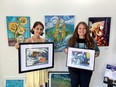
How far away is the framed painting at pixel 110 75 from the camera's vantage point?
2.79m

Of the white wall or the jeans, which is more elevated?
the white wall

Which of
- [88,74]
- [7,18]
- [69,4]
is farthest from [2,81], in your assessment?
[69,4]

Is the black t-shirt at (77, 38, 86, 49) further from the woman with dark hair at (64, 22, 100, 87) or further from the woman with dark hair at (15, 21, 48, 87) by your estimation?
the woman with dark hair at (15, 21, 48, 87)

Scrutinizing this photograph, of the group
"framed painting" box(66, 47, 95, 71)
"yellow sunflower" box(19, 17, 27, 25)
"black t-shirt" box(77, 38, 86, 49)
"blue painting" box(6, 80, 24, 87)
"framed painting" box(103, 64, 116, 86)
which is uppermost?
"yellow sunflower" box(19, 17, 27, 25)

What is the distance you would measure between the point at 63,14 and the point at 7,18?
3.23ft

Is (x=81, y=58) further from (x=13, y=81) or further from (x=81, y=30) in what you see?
(x=13, y=81)

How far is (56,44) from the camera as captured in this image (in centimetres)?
291

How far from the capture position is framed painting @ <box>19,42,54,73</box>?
2.30m

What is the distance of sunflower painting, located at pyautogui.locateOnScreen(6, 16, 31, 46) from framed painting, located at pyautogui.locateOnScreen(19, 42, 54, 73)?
0.57 meters

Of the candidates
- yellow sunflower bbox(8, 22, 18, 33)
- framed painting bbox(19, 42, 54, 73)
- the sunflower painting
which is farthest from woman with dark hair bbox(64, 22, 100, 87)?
yellow sunflower bbox(8, 22, 18, 33)

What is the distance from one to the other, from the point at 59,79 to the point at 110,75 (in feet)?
3.01

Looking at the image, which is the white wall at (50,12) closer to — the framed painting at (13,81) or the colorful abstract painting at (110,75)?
the framed painting at (13,81)

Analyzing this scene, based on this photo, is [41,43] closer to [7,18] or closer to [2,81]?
[7,18]

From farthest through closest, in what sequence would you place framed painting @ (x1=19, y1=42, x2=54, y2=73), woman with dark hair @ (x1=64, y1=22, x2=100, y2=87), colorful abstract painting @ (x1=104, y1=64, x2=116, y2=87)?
colorful abstract painting @ (x1=104, y1=64, x2=116, y2=87) < woman with dark hair @ (x1=64, y1=22, x2=100, y2=87) < framed painting @ (x1=19, y1=42, x2=54, y2=73)
